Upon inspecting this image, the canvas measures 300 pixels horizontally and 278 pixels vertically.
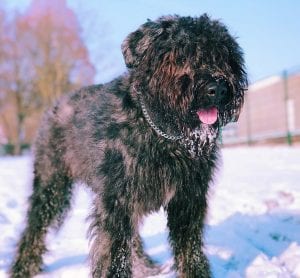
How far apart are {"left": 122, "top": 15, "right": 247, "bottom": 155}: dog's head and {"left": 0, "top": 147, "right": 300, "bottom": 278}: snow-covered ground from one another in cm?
77

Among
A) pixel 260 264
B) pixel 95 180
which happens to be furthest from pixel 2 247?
pixel 260 264

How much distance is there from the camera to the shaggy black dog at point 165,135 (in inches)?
132

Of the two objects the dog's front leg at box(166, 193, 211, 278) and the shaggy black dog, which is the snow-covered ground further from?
the shaggy black dog

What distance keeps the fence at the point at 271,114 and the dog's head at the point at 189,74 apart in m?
15.1

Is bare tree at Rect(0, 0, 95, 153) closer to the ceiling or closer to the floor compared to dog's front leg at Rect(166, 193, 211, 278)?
closer to the ceiling

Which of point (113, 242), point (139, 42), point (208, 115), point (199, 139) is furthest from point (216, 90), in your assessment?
point (113, 242)

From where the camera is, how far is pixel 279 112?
73.6 feet

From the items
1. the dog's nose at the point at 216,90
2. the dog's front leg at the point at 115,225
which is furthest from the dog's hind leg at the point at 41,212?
the dog's nose at the point at 216,90

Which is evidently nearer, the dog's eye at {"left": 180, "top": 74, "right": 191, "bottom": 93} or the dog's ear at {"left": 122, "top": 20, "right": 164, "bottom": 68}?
the dog's eye at {"left": 180, "top": 74, "right": 191, "bottom": 93}

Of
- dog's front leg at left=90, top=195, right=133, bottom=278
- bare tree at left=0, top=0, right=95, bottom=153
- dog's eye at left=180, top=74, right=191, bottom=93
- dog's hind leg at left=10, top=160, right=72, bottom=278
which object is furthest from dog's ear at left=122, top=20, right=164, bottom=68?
bare tree at left=0, top=0, right=95, bottom=153

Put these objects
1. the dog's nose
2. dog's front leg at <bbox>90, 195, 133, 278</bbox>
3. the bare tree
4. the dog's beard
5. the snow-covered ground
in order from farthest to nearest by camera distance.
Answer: the bare tree
the snow-covered ground
dog's front leg at <bbox>90, 195, 133, 278</bbox>
the dog's beard
the dog's nose

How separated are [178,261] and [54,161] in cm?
167

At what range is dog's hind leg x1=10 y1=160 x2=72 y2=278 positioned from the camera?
4.88 m

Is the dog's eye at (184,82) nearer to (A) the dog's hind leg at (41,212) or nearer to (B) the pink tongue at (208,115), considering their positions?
(B) the pink tongue at (208,115)
